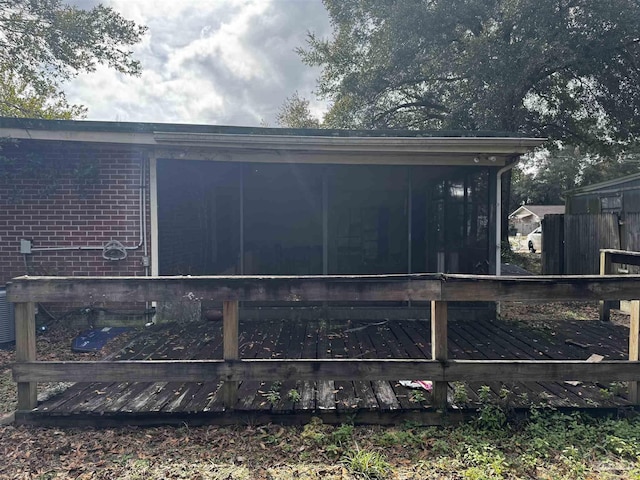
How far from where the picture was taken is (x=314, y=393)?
294cm

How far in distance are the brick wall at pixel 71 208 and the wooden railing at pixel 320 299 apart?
2532 mm

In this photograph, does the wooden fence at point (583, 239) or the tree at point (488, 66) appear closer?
the wooden fence at point (583, 239)

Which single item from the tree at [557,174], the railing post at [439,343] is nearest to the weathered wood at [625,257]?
the railing post at [439,343]

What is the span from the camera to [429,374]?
265cm

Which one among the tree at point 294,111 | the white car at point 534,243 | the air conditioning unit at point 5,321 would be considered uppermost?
the tree at point 294,111

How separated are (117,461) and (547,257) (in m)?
10.5

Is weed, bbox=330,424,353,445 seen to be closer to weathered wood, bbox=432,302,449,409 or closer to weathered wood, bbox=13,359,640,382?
weathered wood, bbox=13,359,640,382

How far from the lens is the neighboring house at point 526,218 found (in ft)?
120

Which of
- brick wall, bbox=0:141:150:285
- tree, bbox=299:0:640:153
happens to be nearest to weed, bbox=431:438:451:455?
brick wall, bbox=0:141:150:285

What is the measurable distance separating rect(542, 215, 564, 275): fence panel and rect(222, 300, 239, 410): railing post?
911cm

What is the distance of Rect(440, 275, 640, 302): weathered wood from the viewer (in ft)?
8.69

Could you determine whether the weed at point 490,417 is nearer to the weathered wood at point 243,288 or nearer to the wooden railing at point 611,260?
the weathered wood at point 243,288

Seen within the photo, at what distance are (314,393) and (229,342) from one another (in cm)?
82

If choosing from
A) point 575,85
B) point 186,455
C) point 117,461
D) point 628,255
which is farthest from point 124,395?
point 575,85
